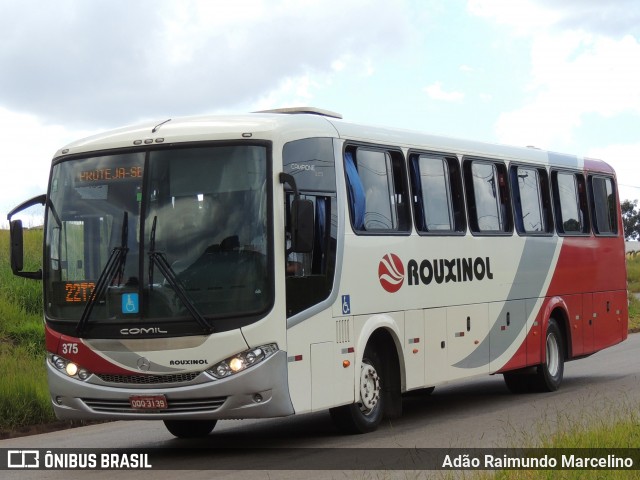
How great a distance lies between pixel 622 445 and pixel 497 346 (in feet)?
20.5

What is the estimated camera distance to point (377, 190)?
14.5 m

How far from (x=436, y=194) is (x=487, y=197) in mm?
1630

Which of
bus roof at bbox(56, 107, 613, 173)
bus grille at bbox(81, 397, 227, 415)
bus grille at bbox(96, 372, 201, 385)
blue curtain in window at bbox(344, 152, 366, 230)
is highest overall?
bus roof at bbox(56, 107, 613, 173)

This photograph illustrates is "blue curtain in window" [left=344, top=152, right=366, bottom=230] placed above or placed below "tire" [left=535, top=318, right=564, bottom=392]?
above

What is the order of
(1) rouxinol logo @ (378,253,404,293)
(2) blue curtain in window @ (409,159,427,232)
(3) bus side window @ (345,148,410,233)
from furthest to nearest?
(2) blue curtain in window @ (409,159,427,232) → (1) rouxinol logo @ (378,253,404,293) → (3) bus side window @ (345,148,410,233)

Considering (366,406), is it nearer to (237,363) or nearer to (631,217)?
(237,363)

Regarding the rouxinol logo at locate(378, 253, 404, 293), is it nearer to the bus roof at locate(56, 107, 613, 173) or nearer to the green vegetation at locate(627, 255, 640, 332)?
the bus roof at locate(56, 107, 613, 173)

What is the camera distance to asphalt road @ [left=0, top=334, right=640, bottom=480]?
12.1 meters

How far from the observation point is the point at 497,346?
17172mm

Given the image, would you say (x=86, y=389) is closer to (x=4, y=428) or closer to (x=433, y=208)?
(x=4, y=428)

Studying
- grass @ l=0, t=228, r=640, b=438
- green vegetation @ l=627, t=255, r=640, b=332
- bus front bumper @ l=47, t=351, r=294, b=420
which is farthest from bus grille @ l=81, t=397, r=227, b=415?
green vegetation @ l=627, t=255, r=640, b=332

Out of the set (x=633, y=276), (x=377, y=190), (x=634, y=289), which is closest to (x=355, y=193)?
(x=377, y=190)

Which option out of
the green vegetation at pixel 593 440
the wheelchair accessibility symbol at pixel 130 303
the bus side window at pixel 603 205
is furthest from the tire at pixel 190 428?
the bus side window at pixel 603 205

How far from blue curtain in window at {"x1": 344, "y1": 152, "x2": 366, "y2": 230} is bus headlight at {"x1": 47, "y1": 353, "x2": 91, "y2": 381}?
10.8 ft
